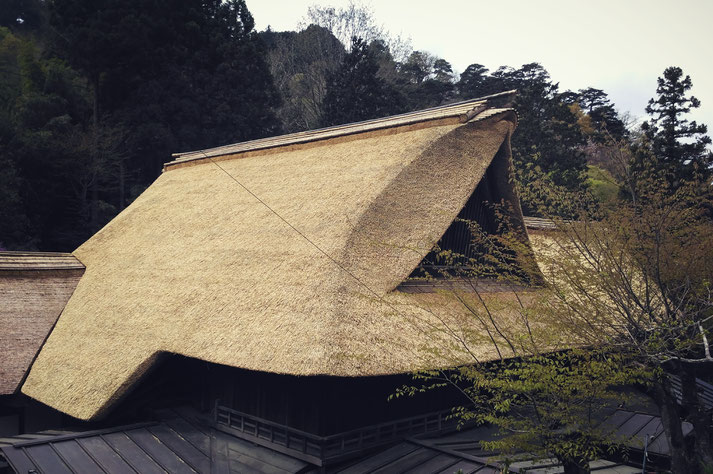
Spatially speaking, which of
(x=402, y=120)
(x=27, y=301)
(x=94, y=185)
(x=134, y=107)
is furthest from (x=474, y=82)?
(x=27, y=301)

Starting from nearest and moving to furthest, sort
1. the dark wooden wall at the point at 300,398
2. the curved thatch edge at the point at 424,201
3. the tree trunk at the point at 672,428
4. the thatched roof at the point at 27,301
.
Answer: the tree trunk at the point at 672,428 < the dark wooden wall at the point at 300,398 < the curved thatch edge at the point at 424,201 < the thatched roof at the point at 27,301

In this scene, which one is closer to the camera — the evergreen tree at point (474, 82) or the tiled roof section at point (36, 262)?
the tiled roof section at point (36, 262)

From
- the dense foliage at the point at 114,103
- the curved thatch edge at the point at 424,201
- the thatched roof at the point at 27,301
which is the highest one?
the dense foliage at the point at 114,103

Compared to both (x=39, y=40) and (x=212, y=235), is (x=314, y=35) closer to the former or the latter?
(x=39, y=40)

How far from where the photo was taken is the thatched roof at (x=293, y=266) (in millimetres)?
8211

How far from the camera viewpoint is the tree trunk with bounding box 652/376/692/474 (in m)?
7.82

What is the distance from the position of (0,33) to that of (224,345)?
37.4 m

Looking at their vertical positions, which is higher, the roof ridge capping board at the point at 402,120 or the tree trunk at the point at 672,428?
the roof ridge capping board at the point at 402,120

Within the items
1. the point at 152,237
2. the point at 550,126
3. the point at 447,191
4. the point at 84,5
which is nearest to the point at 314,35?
the point at 84,5

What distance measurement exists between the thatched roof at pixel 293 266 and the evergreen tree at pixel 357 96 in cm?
1745

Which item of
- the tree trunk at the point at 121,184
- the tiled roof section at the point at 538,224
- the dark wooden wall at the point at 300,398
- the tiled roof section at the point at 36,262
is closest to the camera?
the dark wooden wall at the point at 300,398

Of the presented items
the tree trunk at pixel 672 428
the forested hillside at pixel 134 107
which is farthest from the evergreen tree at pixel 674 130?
the tree trunk at pixel 672 428

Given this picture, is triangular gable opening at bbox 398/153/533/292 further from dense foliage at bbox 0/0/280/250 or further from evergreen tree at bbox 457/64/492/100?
evergreen tree at bbox 457/64/492/100

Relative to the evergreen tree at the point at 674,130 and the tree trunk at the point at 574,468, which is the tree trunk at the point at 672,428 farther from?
the evergreen tree at the point at 674,130
